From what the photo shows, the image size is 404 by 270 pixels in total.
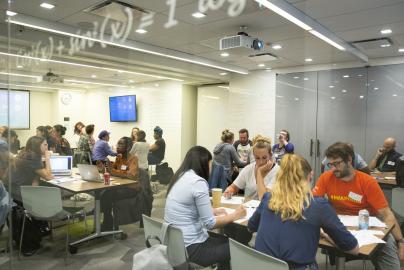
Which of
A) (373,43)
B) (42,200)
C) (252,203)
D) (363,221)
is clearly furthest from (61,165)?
(373,43)

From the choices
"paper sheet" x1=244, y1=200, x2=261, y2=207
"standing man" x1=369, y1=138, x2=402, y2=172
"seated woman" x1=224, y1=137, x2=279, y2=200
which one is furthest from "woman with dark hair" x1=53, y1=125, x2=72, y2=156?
"standing man" x1=369, y1=138, x2=402, y2=172

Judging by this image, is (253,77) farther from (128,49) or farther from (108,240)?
(108,240)

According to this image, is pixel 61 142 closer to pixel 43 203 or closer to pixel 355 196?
pixel 43 203

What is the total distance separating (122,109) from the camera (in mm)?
6332

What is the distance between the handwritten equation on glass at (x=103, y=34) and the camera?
3814 mm

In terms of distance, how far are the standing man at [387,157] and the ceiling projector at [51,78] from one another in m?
5.53

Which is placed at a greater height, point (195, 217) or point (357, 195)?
point (357, 195)

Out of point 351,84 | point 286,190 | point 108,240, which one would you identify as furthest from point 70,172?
point 351,84

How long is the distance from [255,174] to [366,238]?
124 cm

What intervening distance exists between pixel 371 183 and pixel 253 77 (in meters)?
5.95

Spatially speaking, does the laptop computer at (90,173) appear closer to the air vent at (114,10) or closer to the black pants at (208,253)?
the air vent at (114,10)

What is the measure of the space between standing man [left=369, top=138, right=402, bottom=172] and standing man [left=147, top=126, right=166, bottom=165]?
3.85m

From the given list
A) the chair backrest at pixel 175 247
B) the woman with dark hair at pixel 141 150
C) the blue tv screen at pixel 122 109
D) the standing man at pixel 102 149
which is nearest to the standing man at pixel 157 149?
the woman with dark hair at pixel 141 150

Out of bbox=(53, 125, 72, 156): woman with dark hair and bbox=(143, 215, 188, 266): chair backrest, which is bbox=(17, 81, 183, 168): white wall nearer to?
bbox=(53, 125, 72, 156): woman with dark hair
